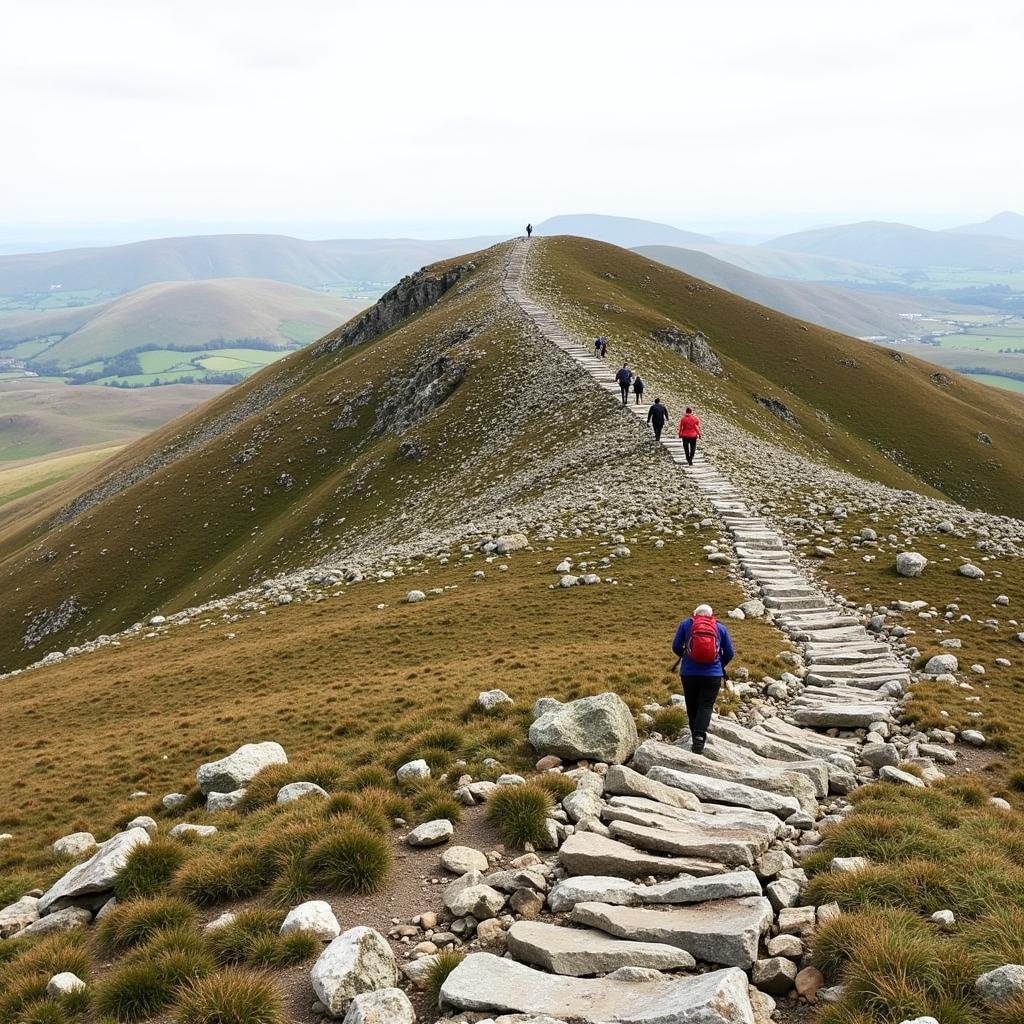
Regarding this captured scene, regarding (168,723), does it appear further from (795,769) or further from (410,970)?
(795,769)

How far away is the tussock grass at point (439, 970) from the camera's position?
332 inches

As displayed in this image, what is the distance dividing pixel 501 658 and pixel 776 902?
14971 millimetres

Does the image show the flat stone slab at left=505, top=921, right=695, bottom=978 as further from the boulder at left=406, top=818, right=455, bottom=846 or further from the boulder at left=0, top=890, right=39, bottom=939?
the boulder at left=0, top=890, right=39, bottom=939

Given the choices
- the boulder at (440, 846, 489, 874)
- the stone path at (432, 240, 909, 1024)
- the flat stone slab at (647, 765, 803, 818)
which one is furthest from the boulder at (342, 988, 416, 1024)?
the flat stone slab at (647, 765, 803, 818)

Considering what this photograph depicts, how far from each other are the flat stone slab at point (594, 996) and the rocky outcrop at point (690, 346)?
81.3 metres

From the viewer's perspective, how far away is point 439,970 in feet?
28.1

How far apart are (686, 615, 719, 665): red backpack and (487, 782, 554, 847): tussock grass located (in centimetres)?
434

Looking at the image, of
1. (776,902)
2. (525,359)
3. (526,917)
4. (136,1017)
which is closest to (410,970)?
(526,917)

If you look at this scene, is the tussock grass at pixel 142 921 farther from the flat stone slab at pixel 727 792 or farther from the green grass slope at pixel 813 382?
the green grass slope at pixel 813 382

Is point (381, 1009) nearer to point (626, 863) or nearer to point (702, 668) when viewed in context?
point (626, 863)

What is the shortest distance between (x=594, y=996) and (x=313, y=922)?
4.03 m

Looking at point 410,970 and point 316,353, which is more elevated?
point 316,353

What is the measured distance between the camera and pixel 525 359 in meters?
69.8

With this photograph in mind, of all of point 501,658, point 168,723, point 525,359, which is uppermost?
point 525,359
